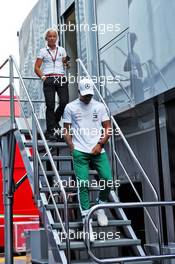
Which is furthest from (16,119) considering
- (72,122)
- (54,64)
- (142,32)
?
(142,32)

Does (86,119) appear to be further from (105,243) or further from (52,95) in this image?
(105,243)

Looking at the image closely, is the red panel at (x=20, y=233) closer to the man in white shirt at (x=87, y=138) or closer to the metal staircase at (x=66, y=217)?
the metal staircase at (x=66, y=217)

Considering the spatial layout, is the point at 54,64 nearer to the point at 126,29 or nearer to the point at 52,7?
the point at 126,29

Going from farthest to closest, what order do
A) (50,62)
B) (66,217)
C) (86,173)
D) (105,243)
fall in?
(50,62), (86,173), (105,243), (66,217)

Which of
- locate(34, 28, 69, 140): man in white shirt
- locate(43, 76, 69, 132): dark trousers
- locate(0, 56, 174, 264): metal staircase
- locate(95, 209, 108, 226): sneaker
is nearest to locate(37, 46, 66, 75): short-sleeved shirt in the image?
locate(34, 28, 69, 140): man in white shirt

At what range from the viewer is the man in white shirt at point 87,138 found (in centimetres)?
623

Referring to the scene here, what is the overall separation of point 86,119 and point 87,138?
285 mm

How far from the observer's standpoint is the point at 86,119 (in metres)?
6.59

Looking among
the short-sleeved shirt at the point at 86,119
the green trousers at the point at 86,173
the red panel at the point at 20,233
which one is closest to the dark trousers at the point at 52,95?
the short-sleeved shirt at the point at 86,119

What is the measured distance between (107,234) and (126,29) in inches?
121

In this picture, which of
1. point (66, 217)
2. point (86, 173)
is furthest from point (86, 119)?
point (66, 217)

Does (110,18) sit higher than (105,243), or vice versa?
(110,18)

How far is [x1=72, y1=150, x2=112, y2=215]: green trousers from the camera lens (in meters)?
6.18

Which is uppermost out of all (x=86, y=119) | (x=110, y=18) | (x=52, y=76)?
(x=110, y=18)
